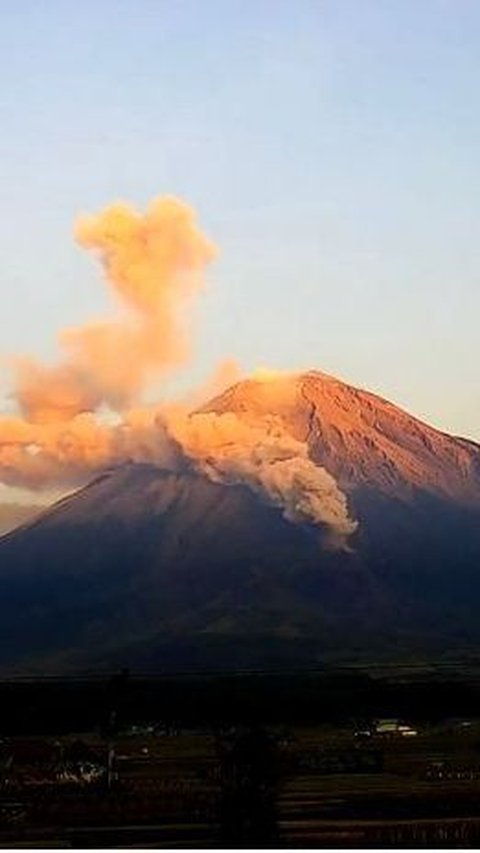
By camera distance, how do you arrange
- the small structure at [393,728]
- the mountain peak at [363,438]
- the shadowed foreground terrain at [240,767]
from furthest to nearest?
the mountain peak at [363,438], the small structure at [393,728], the shadowed foreground terrain at [240,767]

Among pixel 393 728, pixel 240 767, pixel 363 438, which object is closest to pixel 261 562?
pixel 363 438

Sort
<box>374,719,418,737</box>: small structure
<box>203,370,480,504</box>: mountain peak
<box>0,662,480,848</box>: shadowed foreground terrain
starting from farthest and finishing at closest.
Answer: <box>203,370,480,504</box>: mountain peak
<box>374,719,418,737</box>: small structure
<box>0,662,480,848</box>: shadowed foreground terrain

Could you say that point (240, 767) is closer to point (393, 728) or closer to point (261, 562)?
point (393, 728)

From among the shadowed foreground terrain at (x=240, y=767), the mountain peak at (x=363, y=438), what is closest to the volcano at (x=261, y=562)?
the mountain peak at (x=363, y=438)

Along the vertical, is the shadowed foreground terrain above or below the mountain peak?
below

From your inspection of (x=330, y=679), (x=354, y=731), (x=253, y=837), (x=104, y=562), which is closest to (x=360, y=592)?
(x=104, y=562)

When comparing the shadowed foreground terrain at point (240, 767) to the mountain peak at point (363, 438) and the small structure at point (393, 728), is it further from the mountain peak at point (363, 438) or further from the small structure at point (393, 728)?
the mountain peak at point (363, 438)

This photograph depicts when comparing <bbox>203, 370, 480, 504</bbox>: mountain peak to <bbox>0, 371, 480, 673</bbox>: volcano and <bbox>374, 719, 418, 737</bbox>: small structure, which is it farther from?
<bbox>374, 719, 418, 737</bbox>: small structure

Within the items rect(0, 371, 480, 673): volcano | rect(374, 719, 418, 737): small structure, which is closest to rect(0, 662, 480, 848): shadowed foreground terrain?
rect(374, 719, 418, 737): small structure
